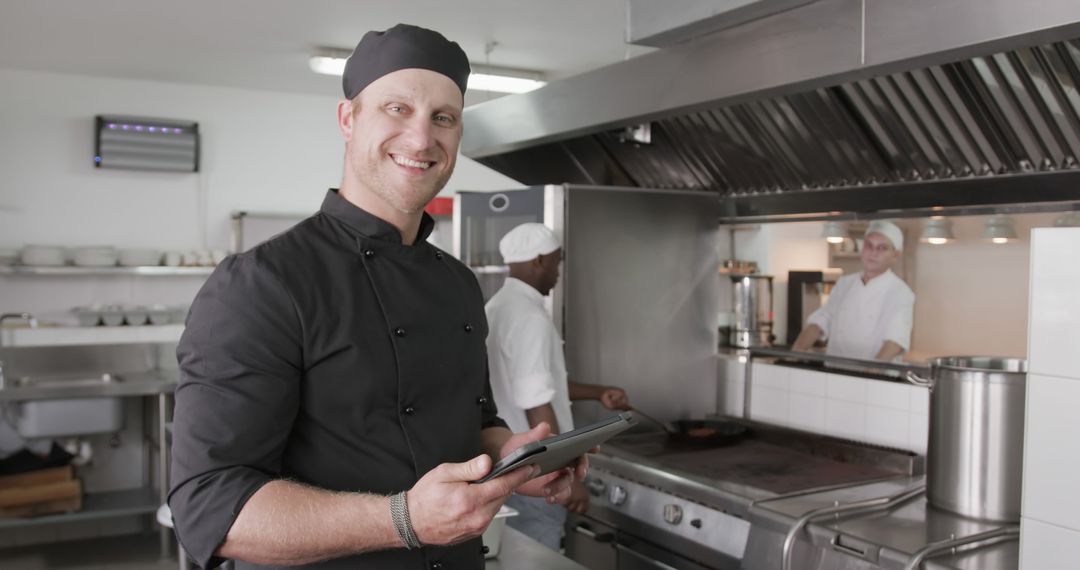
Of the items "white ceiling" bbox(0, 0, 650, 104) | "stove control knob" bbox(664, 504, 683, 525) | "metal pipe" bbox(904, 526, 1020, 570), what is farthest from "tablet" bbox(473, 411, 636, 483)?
"white ceiling" bbox(0, 0, 650, 104)

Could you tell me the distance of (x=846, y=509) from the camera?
258 centimetres

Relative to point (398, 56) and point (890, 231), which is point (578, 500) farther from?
point (398, 56)

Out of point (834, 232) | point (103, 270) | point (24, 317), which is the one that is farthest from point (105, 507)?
point (834, 232)

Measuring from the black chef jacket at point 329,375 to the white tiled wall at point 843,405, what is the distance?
1.95 meters

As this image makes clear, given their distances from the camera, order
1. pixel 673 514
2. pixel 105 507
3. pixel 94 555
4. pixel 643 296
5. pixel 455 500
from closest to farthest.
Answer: pixel 455 500, pixel 673 514, pixel 643 296, pixel 105 507, pixel 94 555

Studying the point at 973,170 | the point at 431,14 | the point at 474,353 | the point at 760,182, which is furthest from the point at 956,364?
the point at 431,14

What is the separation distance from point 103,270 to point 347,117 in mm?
5782

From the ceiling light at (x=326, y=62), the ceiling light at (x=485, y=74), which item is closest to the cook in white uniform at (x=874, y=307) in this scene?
the ceiling light at (x=485, y=74)

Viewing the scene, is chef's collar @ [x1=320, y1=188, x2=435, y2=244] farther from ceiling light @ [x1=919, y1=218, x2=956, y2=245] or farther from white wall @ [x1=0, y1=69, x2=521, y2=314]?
white wall @ [x1=0, y1=69, x2=521, y2=314]

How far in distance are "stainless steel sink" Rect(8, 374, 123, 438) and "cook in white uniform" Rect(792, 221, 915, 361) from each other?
4038 mm

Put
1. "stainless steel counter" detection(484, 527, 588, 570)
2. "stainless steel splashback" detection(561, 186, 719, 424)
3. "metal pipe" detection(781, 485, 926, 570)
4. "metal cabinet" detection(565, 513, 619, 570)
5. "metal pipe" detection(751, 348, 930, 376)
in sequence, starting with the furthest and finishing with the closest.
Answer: "stainless steel splashback" detection(561, 186, 719, 424) → "metal cabinet" detection(565, 513, 619, 570) → "metal pipe" detection(751, 348, 930, 376) → "metal pipe" detection(781, 485, 926, 570) → "stainless steel counter" detection(484, 527, 588, 570)

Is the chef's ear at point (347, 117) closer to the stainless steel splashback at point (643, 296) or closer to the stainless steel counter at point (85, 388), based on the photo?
the stainless steel splashback at point (643, 296)

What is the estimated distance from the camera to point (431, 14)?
5039mm

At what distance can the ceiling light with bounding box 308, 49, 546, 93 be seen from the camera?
5.82 meters
